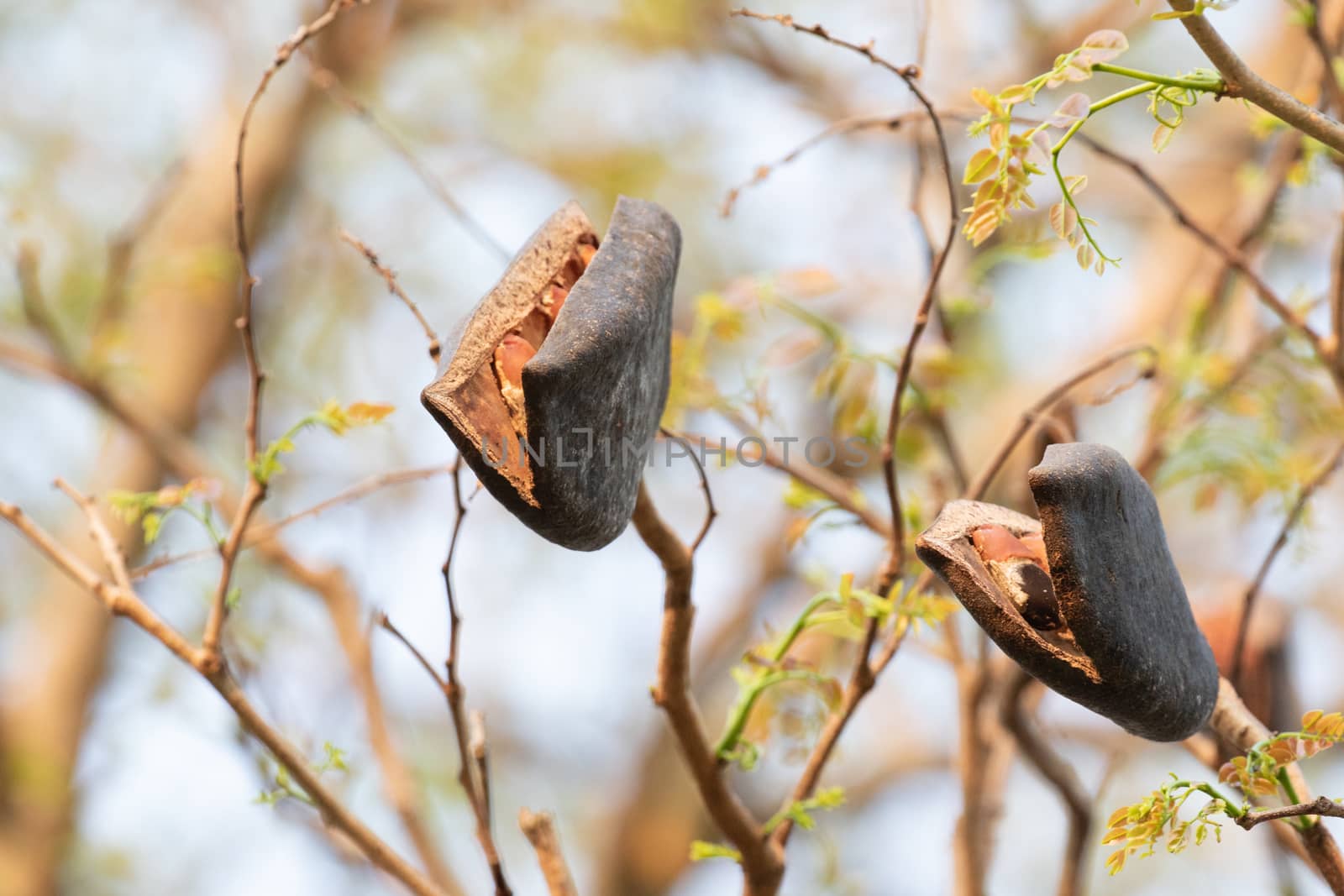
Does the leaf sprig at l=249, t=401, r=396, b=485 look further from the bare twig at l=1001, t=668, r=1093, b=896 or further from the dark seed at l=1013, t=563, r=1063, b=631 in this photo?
the bare twig at l=1001, t=668, r=1093, b=896

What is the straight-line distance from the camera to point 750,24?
233 cm

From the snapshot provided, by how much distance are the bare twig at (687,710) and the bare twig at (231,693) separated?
0.19 metres

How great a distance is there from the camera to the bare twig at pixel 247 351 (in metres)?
0.74

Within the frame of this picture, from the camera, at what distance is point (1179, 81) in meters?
0.49

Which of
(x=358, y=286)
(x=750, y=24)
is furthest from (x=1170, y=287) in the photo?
(x=358, y=286)

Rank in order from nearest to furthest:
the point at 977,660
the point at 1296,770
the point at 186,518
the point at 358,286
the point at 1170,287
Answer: the point at 1296,770, the point at 977,660, the point at 186,518, the point at 1170,287, the point at 358,286

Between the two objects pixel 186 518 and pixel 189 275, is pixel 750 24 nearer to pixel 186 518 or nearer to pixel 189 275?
pixel 189 275

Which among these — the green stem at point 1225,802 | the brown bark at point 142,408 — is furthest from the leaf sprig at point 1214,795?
the brown bark at point 142,408

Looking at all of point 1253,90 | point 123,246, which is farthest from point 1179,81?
point 123,246

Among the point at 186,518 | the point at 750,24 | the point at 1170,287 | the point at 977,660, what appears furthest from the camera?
the point at 750,24

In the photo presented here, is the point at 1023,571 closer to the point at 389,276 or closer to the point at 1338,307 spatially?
the point at 389,276

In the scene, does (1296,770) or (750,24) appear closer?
(1296,770)

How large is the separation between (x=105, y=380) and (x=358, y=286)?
1294 mm

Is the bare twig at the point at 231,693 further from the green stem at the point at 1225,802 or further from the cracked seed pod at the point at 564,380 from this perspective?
the green stem at the point at 1225,802
